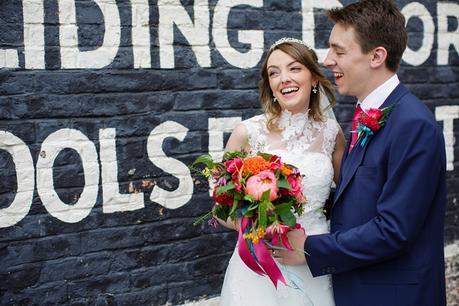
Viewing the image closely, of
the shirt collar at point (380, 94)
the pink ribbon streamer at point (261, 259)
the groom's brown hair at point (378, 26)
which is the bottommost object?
the pink ribbon streamer at point (261, 259)

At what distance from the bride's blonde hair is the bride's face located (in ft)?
0.09

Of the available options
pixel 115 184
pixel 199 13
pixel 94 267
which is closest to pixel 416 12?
pixel 199 13

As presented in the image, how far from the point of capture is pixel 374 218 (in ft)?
7.25

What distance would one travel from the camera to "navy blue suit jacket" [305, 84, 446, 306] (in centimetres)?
213

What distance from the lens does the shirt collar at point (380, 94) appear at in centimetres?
240

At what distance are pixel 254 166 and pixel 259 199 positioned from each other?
0.47 ft

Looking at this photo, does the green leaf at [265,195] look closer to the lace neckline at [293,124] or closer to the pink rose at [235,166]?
the pink rose at [235,166]

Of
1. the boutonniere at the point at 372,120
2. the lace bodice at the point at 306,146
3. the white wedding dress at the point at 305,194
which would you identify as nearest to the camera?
the boutonniere at the point at 372,120

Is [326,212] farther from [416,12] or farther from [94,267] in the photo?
[416,12]

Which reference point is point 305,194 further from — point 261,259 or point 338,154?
point 261,259

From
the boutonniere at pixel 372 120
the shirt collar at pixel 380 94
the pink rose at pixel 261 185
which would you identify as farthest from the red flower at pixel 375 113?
the pink rose at pixel 261 185

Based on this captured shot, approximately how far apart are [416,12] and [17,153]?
3074 mm

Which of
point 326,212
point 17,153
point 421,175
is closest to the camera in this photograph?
point 421,175

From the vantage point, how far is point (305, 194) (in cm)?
270
